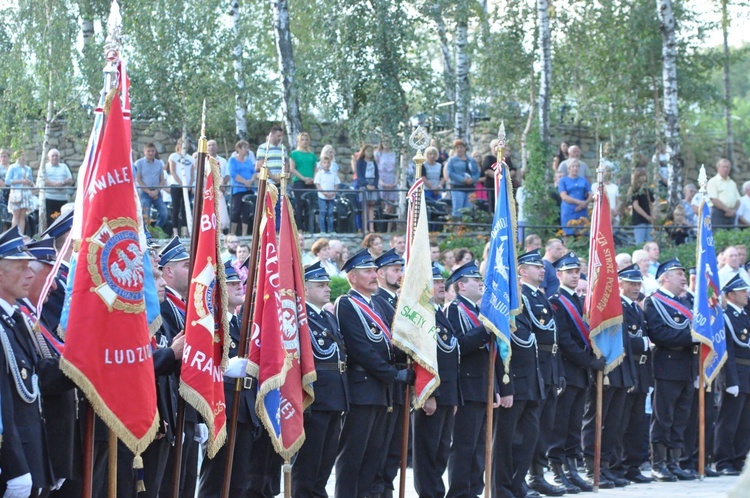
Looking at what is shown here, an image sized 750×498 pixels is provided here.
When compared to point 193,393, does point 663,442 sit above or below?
below

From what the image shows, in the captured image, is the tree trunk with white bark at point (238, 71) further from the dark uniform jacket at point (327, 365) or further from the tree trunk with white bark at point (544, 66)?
the dark uniform jacket at point (327, 365)

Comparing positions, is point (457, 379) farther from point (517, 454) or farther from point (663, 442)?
point (663, 442)

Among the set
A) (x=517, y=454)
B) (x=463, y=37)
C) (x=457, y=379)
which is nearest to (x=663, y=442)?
(x=517, y=454)

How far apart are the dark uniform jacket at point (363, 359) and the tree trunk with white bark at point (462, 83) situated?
40.8ft

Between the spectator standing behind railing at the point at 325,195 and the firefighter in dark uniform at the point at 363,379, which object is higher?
Answer: the spectator standing behind railing at the point at 325,195

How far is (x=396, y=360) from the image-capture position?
997cm

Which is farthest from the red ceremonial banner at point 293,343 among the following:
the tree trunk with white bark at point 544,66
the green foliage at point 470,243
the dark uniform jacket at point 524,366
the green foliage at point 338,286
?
the tree trunk with white bark at point 544,66

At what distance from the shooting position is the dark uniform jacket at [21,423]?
6.07m

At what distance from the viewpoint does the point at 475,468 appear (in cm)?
1056

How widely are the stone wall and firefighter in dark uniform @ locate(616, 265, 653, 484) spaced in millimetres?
9744

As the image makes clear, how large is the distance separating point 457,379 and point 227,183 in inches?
332

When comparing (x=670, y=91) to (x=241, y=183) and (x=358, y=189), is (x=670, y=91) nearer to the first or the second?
(x=358, y=189)

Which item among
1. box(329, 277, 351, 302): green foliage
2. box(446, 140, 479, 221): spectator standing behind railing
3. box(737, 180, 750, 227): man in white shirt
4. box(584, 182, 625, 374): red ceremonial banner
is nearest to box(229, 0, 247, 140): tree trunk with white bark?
box(446, 140, 479, 221): spectator standing behind railing

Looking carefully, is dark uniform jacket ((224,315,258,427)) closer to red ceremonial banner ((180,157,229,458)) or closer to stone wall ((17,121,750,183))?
red ceremonial banner ((180,157,229,458))
